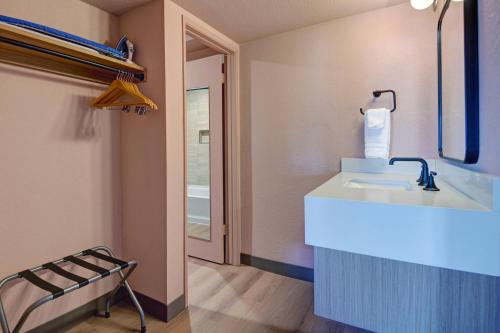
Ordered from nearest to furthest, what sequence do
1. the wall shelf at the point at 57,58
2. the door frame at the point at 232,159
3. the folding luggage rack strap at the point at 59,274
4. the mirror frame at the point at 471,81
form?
the mirror frame at the point at 471,81
the folding luggage rack strap at the point at 59,274
the wall shelf at the point at 57,58
the door frame at the point at 232,159

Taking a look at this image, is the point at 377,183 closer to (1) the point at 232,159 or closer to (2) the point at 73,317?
(1) the point at 232,159

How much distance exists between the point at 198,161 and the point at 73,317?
2.28 m

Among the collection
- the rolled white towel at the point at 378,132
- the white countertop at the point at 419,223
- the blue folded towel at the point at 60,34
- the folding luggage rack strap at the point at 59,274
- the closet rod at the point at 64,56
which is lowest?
the folding luggage rack strap at the point at 59,274

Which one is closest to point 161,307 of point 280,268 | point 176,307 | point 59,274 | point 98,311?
point 176,307

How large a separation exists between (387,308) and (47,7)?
7.86 ft

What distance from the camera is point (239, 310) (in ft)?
5.66

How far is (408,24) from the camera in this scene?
5.51 feet

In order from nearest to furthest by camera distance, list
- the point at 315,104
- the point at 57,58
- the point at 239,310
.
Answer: the point at 57,58 → the point at 239,310 → the point at 315,104

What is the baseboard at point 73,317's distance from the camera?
4.79 ft

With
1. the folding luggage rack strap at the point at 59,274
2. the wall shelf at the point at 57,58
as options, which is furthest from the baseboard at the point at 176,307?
the wall shelf at the point at 57,58

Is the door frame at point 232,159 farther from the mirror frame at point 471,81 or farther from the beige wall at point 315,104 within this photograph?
the mirror frame at point 471,81

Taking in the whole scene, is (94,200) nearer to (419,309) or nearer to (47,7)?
(47,7)

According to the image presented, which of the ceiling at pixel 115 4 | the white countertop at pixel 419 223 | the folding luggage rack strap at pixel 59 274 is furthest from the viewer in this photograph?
the ceiling at pixel 115 4

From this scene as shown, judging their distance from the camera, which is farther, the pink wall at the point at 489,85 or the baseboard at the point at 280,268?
the baseboard at the point at 280,268
